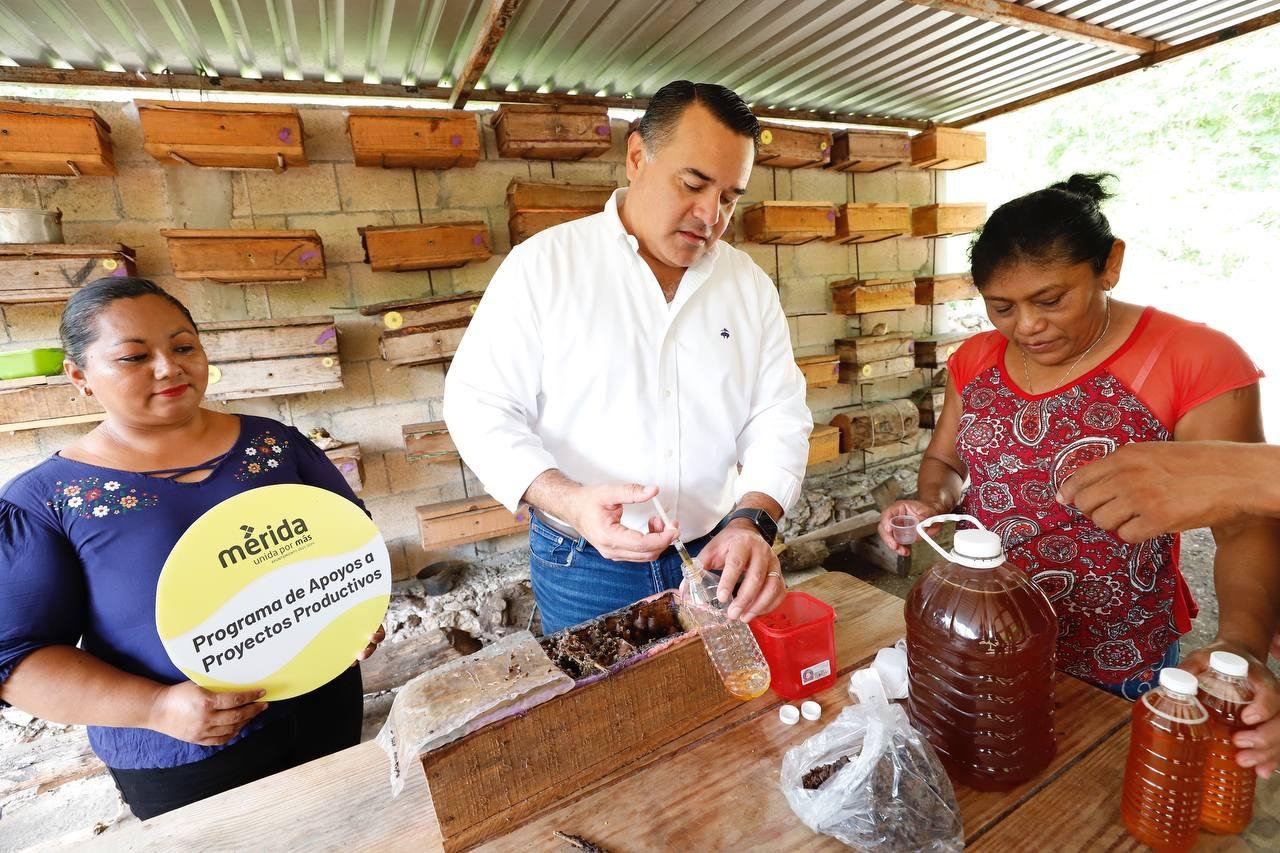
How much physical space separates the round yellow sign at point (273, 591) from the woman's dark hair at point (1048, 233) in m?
1.60

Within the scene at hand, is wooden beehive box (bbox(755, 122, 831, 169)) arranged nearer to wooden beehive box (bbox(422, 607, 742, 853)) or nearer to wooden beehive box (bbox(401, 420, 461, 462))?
wooden beehive box (bbox(401, 420, 461, 462))

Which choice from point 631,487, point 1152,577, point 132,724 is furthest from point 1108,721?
point 132,724

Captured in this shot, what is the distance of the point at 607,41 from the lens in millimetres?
3090

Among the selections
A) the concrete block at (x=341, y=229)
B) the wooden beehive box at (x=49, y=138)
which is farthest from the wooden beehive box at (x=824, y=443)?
the wooden beehive box at (x=49, y=138)

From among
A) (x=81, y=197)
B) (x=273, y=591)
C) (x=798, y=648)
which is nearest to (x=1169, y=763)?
(x=798, y=648)

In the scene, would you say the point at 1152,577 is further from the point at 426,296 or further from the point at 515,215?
the point at 426,296

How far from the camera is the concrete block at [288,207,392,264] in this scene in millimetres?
3391

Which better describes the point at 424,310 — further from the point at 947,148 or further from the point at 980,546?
the point at 947,148

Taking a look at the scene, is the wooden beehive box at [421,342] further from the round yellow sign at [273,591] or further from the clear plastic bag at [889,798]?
the clear plastic bag at [889,798]

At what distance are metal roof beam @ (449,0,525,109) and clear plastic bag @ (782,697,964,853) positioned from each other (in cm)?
273

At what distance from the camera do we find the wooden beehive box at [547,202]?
337cm

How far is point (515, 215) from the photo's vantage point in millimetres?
3408

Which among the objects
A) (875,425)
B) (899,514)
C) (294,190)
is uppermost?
(294,190)

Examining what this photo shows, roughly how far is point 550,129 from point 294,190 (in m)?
1.46
